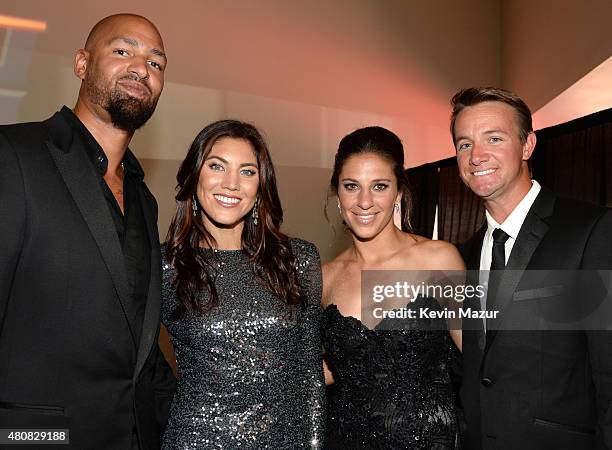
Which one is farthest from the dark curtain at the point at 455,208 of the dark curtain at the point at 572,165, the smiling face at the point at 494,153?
the smiling face at the point at 494,153

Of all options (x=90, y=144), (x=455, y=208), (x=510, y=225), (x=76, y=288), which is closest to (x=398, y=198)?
(x=510, y=225)

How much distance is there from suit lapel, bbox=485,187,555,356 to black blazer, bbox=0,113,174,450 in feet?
3.36

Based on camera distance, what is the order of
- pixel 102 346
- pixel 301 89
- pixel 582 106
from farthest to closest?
pixel 301 89
pixel 582 106
pixel 102 346

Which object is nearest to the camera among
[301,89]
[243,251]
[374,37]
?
[243,251]

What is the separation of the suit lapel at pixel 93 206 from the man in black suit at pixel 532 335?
106 cm

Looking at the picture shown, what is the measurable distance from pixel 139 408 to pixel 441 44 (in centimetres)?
455

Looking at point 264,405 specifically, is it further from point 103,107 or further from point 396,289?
point 103,107

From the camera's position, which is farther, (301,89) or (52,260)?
(301,89)

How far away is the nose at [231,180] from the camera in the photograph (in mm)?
2100

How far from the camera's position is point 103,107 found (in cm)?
191

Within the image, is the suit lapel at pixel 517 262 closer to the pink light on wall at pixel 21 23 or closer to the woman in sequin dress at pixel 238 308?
the woman in sequin dress at pixel 238 308

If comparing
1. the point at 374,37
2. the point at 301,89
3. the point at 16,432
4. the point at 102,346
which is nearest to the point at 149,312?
the point at 102,346

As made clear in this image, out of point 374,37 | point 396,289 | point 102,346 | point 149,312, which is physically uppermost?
point 374,37

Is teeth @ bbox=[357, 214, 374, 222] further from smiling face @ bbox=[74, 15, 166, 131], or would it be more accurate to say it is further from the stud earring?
smiling face @ bbox=[74, 15, 166, 131]
